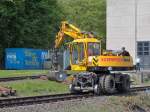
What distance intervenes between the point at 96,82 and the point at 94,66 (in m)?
0.93

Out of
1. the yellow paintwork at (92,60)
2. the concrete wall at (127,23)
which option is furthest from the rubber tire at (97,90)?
the concrete wall at (127,23)

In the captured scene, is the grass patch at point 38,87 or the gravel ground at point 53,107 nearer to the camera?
the gravel ground at point 53,107

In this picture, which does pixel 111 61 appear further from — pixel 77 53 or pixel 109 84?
pixel 77 53

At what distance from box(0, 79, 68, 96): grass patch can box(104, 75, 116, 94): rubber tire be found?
156 inches

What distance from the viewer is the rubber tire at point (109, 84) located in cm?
2780

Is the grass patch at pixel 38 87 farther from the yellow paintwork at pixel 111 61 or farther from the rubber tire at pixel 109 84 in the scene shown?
the yellow paintwork at pixel 111 61

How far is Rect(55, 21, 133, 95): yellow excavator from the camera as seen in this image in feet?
91.2

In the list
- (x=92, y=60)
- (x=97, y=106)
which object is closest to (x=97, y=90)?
(x=92, y=60)

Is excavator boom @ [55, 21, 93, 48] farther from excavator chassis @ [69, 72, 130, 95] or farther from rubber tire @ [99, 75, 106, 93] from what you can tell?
rubber tire @ [99, 75, 106, 93]

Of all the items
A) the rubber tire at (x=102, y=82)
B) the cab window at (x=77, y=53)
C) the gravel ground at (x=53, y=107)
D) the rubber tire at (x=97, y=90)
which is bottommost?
the gravel ground at (x=53, y=107)

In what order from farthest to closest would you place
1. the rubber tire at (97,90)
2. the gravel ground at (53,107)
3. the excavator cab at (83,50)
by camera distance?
1. the excavator cab at (83,50)
2. the rubber tire at (97,90)
3. the gravel ground at (53,107)

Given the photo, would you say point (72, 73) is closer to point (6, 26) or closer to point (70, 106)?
point (70, 106)

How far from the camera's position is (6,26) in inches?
2771

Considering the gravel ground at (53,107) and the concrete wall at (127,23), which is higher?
the concrete wall at (127,23)
